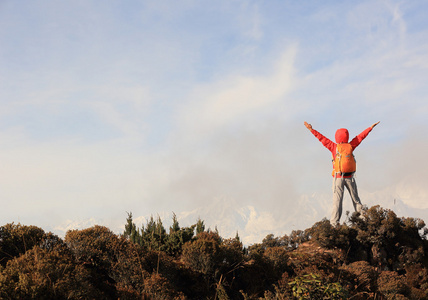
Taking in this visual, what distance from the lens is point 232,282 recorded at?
13586 mm

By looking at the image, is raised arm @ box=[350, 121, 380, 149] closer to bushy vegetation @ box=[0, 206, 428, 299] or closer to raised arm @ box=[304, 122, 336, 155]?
raised arm @ box=[304, 122, 336, 155]

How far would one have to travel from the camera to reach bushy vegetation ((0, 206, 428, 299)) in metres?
9.84

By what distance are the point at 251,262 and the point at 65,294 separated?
771cm

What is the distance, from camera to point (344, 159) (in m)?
20.8

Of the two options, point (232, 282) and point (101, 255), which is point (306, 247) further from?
point (101, 255)

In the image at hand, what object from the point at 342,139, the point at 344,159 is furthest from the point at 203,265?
the point at 342,139

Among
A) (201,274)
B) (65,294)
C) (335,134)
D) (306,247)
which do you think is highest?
(335,134)

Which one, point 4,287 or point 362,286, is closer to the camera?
point 4,287

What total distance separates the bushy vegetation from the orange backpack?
2.46 meters

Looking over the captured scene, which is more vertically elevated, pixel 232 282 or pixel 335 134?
pixel 335 134

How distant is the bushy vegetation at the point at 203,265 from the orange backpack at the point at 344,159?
8.06ft

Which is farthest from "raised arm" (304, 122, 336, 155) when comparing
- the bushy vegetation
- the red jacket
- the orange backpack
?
the bushy vegetation

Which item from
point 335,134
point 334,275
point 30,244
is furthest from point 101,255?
point 335,134

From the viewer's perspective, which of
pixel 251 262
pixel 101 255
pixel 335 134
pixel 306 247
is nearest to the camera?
pixel 101 255
